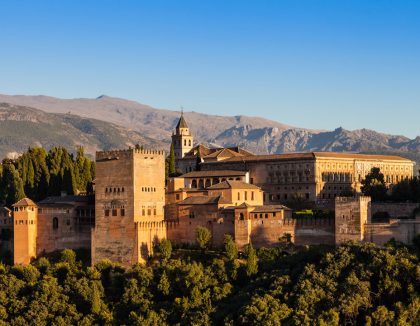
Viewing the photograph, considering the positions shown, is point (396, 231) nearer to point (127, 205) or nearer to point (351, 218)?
point (351, 218)

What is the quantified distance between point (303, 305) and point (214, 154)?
38.4 metres

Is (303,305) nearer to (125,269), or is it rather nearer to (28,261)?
(125,269)

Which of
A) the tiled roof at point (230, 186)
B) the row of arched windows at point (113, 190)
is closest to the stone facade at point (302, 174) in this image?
the tiled roof at point (230, 186)

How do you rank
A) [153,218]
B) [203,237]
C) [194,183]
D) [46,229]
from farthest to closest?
[194,183]
[46,229]
[153,218]
[203,237]

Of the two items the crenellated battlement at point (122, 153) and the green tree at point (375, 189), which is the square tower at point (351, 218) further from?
the green tree at point (375, 189)

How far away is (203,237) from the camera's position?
195 ft

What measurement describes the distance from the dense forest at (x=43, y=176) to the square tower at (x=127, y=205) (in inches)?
456

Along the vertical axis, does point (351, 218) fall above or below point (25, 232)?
above

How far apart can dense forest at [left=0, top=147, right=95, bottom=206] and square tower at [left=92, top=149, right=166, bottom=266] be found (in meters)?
11.6

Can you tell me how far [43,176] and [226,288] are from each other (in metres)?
26.6

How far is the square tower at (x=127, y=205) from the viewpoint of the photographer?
199 ft

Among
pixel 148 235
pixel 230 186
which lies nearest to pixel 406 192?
pixel 230 186

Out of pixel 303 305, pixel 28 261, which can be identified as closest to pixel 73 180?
pixel 28 261

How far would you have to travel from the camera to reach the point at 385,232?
5506 centimetres
